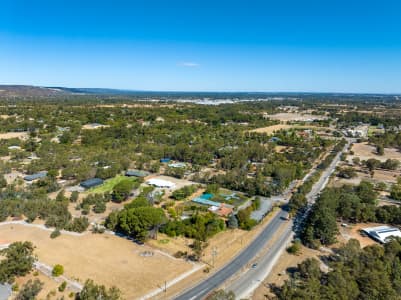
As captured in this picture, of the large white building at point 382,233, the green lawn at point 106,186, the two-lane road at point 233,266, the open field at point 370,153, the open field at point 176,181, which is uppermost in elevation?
the open field at point 370,153

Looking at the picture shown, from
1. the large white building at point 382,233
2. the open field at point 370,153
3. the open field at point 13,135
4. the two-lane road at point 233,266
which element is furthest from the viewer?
the open field at point 13,135

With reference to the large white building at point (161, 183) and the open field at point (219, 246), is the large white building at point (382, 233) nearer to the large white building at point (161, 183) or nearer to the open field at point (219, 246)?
the open field at point (219, 246)

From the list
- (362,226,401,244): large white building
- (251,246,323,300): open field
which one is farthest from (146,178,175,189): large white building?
(362,226,401,244): large white building

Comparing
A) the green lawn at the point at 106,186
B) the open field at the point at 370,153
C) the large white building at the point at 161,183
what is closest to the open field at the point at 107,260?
the green lawn at the point at 106,186

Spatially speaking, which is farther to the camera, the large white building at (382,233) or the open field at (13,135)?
the open field at (13,135)

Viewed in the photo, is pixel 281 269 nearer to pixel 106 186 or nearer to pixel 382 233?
pixel 382 233

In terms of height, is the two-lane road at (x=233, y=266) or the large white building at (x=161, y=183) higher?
the large white building at (x=161, y=183)

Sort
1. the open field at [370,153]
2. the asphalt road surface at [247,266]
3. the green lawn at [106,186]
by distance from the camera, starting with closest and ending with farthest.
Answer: the asphalt road surface at [247,266], the green lawn at [106,186], the open field at [370,153]
